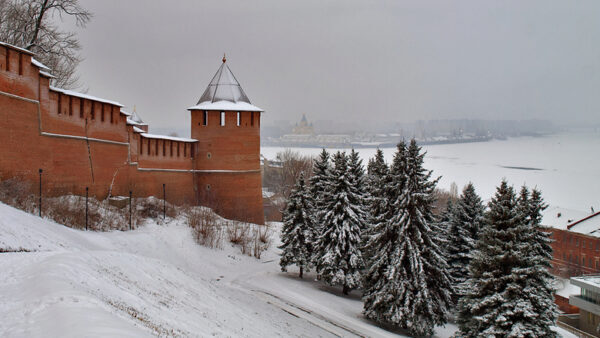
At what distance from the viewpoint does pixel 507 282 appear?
11.9 meters

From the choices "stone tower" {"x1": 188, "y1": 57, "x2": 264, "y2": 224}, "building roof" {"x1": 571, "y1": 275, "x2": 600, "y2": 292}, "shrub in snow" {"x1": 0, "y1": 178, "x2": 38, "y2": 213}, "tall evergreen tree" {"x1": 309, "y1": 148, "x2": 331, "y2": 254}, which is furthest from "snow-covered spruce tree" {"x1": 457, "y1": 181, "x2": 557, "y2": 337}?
"stone tower" {"x1": 188, "y1": 57, "x2": 264, "y2": 224}

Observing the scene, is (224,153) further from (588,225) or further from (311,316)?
(588,225)

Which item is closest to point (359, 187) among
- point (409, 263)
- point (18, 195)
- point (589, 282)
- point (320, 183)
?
point (320, 183)

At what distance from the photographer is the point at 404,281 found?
14414mm

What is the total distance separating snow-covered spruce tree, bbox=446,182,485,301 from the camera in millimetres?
17391

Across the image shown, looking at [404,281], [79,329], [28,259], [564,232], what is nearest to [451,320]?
[404,281]

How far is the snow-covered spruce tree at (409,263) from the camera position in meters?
Result: 14.3

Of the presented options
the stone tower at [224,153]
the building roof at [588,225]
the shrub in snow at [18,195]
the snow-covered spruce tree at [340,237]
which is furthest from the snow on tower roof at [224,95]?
the building roof at [588,225]

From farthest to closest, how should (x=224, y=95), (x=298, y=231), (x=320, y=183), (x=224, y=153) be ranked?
(x=224, y=95), (x=224, y=153), (x=320, y=183), (x=298, y=231)

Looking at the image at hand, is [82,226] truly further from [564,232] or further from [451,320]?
[564,232]

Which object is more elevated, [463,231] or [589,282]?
[463,231]

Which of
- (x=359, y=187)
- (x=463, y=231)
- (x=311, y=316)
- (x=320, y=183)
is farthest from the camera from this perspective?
(x=320, y=183)

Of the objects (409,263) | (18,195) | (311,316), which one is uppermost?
(18,195)

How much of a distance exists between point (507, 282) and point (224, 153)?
15860 millimetres
